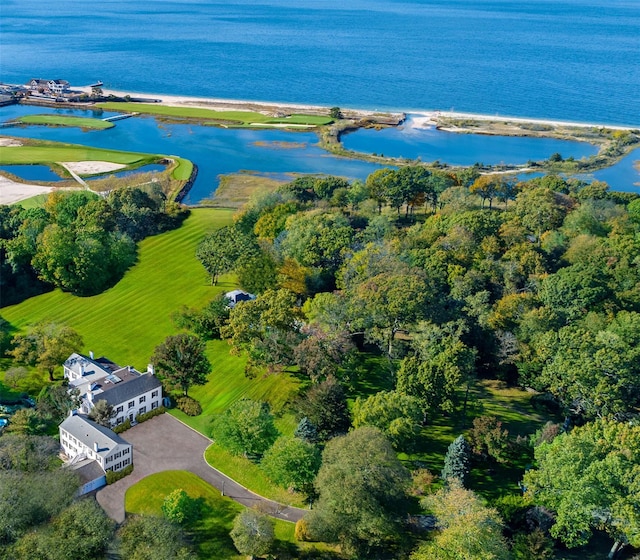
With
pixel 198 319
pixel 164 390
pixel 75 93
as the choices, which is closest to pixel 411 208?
pixel 198 319

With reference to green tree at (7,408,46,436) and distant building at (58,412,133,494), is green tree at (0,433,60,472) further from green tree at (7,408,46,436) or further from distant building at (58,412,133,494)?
green tree at (7,408,46,436)

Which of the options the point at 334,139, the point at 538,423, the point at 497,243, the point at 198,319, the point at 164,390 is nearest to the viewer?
the point at 538,423

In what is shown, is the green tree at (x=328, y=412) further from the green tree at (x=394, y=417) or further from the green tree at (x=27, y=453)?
the green tree at (x=27, y=453)

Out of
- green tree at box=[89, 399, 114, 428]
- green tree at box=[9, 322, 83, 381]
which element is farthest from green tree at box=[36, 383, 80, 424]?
green tree at box=[9, 322, 83, 381]

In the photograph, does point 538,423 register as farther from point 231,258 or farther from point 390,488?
point 231,258

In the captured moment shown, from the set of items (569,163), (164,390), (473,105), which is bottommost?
(164,390)

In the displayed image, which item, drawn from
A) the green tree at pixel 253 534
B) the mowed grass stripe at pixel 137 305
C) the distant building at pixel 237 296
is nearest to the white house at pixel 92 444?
the green tree at pixel 253 534

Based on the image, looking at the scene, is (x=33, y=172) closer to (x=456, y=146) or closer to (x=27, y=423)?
(x=27, y=423)
